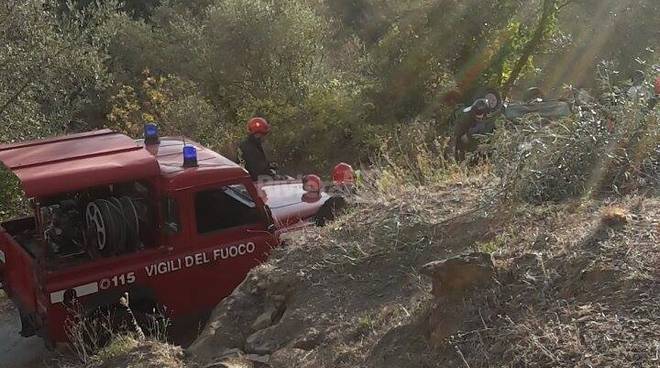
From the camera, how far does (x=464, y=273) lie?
11.4 feet

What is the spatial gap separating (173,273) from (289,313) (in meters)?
1.84

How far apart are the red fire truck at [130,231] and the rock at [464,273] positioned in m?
2.77

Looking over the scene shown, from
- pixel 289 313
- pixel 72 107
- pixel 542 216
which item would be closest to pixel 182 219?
pixel 289 313

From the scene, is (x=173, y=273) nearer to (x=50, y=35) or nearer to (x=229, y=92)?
(x=50, y=35)

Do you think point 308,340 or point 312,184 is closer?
point 308,340

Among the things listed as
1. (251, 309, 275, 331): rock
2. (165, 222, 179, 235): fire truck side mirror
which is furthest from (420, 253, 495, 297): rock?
(165, 222, 179, 235): fire truck side mirror

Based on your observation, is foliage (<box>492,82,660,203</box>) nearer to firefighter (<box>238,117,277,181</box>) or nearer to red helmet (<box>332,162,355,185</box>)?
red helmet (<box>332,162,355,185</box>)

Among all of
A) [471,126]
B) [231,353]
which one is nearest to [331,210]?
[231,353]

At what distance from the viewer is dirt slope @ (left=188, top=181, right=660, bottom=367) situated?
9.71 feet

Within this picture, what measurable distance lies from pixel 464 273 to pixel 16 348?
17.5 feet

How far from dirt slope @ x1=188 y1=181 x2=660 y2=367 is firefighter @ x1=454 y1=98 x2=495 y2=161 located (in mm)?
3662

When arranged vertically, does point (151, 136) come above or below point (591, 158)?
above

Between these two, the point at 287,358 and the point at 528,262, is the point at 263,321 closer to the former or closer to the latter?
the point at 287,358

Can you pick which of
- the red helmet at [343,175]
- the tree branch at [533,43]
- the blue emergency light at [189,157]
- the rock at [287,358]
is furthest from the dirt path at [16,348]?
the tree branch at [533,43]
